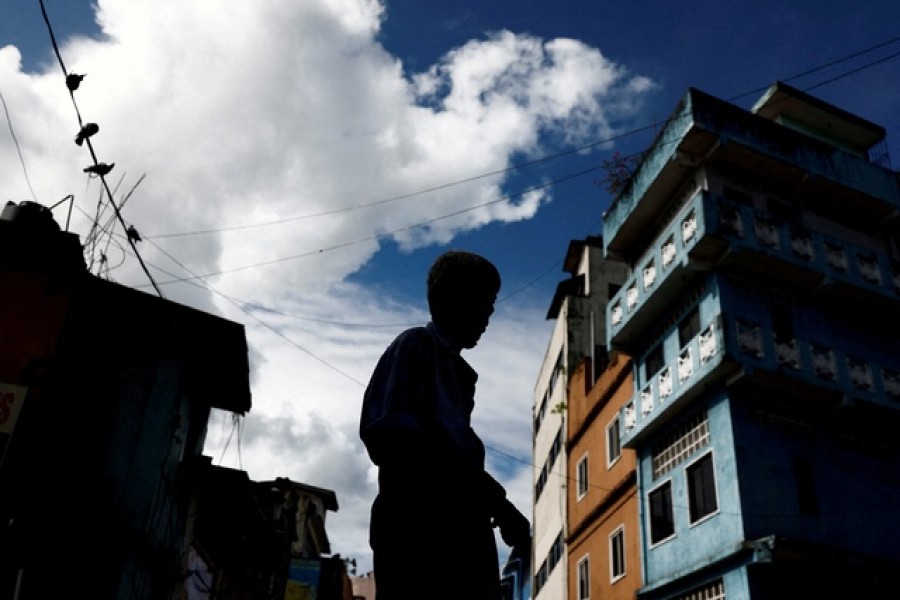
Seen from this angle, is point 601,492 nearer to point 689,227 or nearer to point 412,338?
point 689,227

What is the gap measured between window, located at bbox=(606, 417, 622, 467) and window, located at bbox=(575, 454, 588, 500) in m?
2.33

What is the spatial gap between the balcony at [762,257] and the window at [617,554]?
652 cm

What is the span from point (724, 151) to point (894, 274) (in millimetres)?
5603

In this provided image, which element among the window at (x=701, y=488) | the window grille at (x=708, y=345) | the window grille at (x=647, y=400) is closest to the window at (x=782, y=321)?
the window grille at (x=708, y=345)

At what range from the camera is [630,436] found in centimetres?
1909

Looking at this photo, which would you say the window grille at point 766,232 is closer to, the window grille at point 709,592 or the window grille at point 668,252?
the window grille at point 668,252

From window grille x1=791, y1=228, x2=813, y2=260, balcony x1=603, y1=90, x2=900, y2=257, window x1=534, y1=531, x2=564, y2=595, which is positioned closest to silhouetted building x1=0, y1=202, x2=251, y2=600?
balcony x1=603, y1=90, x2=900, y2=257

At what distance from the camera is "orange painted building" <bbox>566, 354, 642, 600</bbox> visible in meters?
19.3

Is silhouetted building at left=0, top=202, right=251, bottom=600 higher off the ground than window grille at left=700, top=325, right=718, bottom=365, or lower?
lower

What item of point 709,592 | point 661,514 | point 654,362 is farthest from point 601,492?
point 709,592

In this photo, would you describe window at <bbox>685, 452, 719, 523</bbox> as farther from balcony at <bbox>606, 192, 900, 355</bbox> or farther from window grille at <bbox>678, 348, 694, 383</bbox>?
balcony at <bbox>606, 192, 900, 355</bbox>

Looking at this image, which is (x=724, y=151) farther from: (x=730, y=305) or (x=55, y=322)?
(x=55, y=322)

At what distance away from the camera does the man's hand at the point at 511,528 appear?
2.62 meters

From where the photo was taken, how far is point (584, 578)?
22.1 m
